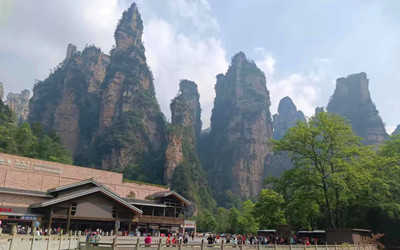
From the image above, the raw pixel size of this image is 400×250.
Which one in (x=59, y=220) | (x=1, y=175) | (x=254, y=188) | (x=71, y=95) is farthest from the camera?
(x=254, y=188)

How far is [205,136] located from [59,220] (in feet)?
451

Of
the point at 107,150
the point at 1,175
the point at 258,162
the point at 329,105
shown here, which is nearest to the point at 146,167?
the point at 107,150

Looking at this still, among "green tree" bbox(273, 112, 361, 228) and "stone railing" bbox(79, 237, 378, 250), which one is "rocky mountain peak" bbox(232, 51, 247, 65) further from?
"stone railing" bbox(79, 237, 378, 250)

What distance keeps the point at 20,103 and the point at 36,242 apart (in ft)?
617

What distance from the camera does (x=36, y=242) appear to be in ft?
57.1

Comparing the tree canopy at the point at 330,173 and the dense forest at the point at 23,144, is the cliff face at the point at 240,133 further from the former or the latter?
the tree canopy at the point at 330,173

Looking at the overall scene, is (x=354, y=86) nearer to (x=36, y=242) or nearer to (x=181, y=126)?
(x=181, y=126)

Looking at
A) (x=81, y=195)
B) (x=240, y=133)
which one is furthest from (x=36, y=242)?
(x=240, y=133)

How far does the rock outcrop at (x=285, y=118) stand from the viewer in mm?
190250

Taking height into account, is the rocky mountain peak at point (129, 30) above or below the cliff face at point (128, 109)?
above

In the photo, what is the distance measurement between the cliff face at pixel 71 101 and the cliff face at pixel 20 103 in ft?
160

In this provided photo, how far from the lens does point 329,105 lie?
168 meters

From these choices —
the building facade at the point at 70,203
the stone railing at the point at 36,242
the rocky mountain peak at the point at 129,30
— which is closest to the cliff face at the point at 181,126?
the rocky mountain peak at the point at 129,30

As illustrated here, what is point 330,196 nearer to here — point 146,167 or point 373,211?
point 373,211
